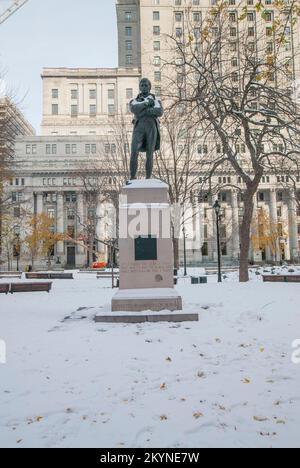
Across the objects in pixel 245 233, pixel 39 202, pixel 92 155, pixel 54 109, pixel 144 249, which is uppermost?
pixel 54 109

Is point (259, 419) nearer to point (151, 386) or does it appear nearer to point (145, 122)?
point (151, 386)

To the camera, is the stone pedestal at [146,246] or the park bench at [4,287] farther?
the park bench at [4,287]

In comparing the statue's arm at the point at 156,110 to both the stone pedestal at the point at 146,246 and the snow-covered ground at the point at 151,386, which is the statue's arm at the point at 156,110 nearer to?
the stone pedestal at the point at 146,246

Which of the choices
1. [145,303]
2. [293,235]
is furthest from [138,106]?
[293,235]

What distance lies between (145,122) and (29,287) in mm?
11123

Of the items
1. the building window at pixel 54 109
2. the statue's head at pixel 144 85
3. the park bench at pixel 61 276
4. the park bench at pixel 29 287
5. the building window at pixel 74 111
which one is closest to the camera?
the statue's head at pixel 144 85

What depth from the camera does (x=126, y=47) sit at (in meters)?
82.9

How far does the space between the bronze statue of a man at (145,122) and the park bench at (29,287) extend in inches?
375

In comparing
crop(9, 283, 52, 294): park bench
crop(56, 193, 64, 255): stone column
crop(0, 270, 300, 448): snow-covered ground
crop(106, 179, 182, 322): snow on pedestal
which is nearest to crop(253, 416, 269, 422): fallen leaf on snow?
crop(0, 270, 300, 448): snow-covered ground

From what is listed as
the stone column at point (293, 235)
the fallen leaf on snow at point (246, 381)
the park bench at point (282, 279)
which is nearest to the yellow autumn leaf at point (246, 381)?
the fallen leaf on snow at point (246, 381)

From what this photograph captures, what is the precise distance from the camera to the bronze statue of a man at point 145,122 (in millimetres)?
9391

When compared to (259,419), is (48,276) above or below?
below

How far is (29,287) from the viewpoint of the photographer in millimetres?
17047
